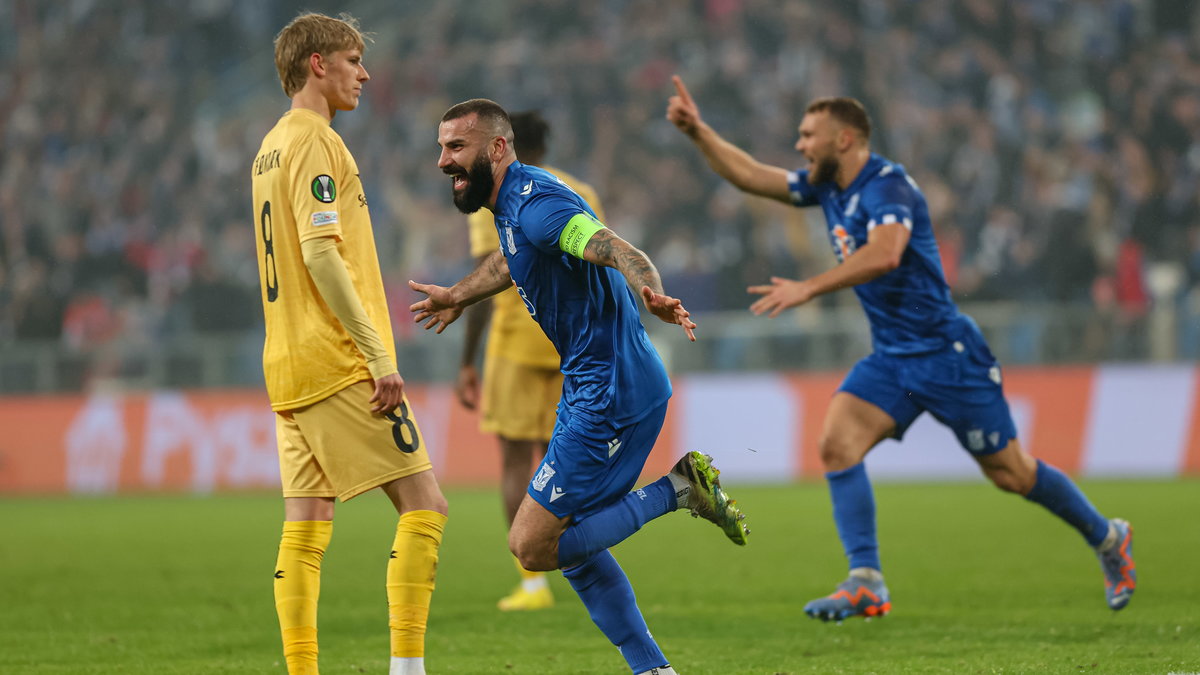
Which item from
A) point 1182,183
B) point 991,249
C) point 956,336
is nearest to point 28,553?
point 956,336

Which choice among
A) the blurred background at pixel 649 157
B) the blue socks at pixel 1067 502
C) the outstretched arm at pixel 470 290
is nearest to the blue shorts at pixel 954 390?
the blue socks at pixel 1067 502

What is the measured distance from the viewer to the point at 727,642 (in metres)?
5.88

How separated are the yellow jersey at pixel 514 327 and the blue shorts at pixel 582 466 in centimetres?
279

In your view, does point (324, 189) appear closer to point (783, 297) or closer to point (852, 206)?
point (783, 297)

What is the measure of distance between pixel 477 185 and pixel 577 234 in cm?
52

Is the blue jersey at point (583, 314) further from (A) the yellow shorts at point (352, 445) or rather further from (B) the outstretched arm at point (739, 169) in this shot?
(B) the outstretched arm at point (739, 169)

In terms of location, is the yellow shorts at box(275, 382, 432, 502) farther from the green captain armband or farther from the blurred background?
the blurred background

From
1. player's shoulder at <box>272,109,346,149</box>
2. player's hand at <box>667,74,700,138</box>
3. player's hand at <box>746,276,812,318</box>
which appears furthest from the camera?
player's hand at <box>667,74,700,138</box>

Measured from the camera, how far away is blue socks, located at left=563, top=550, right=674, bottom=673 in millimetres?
4551

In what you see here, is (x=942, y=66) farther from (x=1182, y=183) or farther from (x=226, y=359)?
(x=226, y=359)

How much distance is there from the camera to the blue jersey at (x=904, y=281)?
21.3ft

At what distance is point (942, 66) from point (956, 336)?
494 inches

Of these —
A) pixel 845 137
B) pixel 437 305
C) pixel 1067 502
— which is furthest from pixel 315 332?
pixel 1067 502

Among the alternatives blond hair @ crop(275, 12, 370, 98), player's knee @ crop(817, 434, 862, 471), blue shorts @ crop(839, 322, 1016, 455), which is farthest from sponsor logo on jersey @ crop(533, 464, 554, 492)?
blue shorts @ crop(839, 322, 1016, 455)
